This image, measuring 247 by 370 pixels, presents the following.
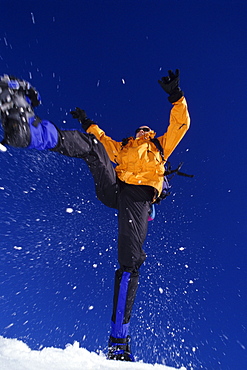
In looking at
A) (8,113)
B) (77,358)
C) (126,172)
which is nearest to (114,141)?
(126,172)

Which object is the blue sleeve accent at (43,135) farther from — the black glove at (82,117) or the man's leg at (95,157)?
the black glove at (82,117)

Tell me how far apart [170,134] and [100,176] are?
1385 millimetres

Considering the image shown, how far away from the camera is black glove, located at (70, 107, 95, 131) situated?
4684 millimetres

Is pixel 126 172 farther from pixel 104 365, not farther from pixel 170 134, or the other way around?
pixel 104 365

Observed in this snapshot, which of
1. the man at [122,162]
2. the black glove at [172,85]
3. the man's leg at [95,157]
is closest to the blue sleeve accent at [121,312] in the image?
the man at [122,162]

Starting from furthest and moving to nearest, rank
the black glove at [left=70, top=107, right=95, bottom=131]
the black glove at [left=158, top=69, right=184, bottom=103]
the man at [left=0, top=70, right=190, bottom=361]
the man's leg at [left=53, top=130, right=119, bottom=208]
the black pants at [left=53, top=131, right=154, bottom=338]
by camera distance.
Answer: the black glove at [left=70, top=107, right=95, bottom=131] → the black glove at [left=158, top=69, right=184, bottom=103] → the black pants at [left=53, top=131, right=154, bottom=338] → the man's leg at [left=53, top=130, right=119, bottom=208] → the man at [left=0, top=70, right=190, bottom=361]

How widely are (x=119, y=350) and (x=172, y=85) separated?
3.53 m

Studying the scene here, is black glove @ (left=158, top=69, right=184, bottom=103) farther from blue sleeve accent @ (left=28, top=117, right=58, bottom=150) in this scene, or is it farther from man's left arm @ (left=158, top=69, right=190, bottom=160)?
blue sleeve accent @ (left=28, top=117, right=58, bottom=150)

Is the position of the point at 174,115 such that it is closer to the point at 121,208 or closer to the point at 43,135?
the point at 121,208

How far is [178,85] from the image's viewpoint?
365 cm

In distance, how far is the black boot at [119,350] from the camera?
2.81 meters

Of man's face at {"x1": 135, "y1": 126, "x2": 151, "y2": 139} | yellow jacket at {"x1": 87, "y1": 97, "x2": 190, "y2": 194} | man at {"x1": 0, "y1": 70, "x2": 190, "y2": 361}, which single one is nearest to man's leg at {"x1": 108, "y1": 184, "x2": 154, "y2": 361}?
man at {"x1": 0, "y1": 70, "x2": 190, "y2": 361}

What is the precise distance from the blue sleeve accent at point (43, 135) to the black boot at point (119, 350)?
2.40 m

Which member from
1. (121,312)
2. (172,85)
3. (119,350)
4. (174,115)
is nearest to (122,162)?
(174,115)
